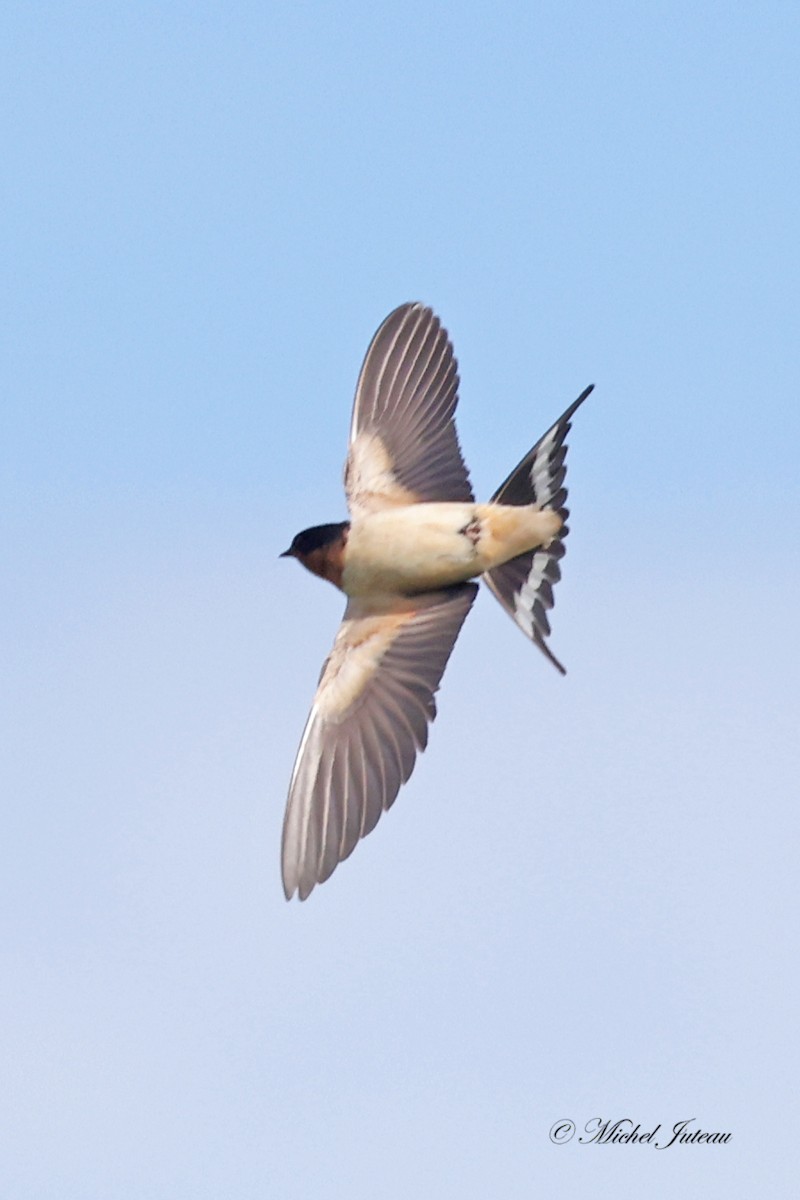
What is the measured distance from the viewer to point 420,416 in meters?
7.98

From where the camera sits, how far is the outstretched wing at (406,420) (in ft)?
25.6

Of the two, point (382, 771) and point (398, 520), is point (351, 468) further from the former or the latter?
point (382, 771)

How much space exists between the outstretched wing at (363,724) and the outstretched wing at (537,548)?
18cm

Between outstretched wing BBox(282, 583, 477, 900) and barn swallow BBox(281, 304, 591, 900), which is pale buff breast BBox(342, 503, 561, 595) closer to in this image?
barn swallow BBox(281, 304, 591, 900)

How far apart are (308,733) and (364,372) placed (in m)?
1.26

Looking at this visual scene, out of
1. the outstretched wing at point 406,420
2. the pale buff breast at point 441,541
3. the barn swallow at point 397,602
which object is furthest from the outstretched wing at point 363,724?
the outstretched wing at point 406,420

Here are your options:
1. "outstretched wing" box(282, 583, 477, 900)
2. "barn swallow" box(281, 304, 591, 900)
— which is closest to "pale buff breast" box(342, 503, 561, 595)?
"barn swallow" box(281, 304, 591, 900)

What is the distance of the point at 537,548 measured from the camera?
7.56 metres

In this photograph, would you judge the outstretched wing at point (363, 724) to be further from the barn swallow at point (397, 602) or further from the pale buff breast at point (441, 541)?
the pale buff breast at point (441, 541)

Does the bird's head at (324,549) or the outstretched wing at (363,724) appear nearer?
the outstretched wing at (363,724)

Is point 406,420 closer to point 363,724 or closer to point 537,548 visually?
point 537,548

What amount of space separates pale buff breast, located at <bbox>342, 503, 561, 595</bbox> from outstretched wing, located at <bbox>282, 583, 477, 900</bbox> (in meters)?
0.12

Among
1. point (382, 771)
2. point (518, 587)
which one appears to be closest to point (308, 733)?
point (382, 771)

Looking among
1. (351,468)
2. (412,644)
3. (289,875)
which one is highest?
(351,468)
